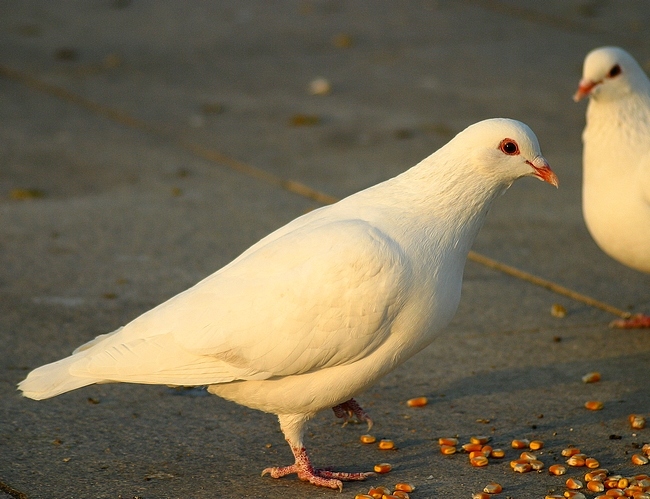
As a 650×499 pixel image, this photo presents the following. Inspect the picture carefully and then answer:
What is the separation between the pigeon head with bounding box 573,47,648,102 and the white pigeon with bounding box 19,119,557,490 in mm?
1732

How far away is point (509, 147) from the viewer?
158 inches

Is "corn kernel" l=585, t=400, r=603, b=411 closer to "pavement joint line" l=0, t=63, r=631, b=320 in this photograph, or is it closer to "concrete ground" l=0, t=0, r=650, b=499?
"concrete ground" l=0, t=0, r=650, b=499

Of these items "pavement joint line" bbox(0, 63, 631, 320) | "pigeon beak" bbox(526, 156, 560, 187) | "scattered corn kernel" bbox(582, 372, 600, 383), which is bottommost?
"pavement joint line" bbox(0, 63, 631, 320)

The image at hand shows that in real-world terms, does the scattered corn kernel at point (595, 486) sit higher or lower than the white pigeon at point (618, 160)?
lower

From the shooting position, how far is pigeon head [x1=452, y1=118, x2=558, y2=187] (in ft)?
13.1

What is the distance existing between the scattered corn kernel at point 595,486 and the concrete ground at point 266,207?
0.11 m

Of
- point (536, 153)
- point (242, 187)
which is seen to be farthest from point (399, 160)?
point (536, 153)

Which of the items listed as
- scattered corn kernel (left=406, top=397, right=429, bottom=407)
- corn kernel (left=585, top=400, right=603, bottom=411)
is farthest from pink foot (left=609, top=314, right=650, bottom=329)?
scattered corn kernel (left=406, top=397, right=429, bottom=407)

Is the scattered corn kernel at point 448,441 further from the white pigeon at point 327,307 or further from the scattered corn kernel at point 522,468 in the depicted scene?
the white pigeon at point 327,307

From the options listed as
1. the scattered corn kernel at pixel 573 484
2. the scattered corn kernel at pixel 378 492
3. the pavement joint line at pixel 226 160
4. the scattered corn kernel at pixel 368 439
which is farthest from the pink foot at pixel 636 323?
the scattered corn kernel at pixel 378 492

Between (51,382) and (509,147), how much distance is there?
196 centimetres

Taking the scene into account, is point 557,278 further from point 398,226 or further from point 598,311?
point 398,226

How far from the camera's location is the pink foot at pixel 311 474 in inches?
157

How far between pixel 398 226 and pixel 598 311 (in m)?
2.18
